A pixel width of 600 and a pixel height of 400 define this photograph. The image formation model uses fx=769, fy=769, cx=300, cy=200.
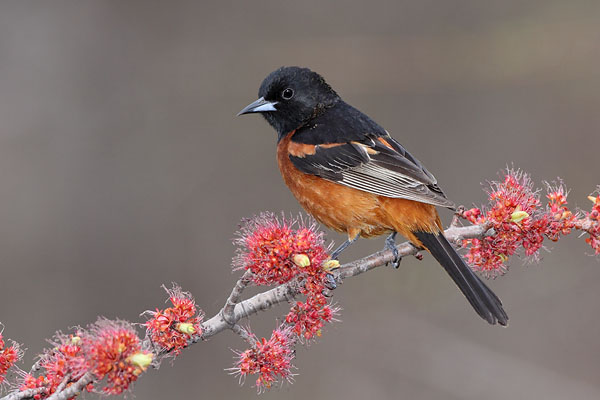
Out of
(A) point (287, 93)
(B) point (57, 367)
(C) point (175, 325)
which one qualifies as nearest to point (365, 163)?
(A) point (287, 93)

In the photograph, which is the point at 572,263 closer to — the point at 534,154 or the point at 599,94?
the point at 534,154

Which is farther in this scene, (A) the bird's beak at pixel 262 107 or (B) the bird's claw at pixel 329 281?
(A) the bird's beak at pixel 262 107

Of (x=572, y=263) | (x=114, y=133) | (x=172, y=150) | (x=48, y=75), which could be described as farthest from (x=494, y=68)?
(x=48, y=75)

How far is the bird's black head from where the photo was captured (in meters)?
4.59

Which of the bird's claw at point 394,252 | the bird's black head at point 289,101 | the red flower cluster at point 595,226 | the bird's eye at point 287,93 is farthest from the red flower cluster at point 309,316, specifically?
the bird's eye at point 287,93

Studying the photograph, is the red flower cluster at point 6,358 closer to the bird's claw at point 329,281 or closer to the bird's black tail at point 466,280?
the bird's claw at point 329,281

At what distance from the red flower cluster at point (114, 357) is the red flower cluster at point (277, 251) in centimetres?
60

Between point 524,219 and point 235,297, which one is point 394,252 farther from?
point 235,297

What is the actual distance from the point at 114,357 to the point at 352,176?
1970 mm

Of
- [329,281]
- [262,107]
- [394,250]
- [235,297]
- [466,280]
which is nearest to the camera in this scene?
[235,297]

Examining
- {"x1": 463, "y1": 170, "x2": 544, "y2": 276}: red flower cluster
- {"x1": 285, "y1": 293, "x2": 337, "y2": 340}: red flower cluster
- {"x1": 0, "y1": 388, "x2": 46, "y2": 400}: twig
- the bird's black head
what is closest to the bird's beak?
the bird's black head

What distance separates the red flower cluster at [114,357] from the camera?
2.22m

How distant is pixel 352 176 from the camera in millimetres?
3939

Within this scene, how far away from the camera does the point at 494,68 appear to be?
23.3 ft
